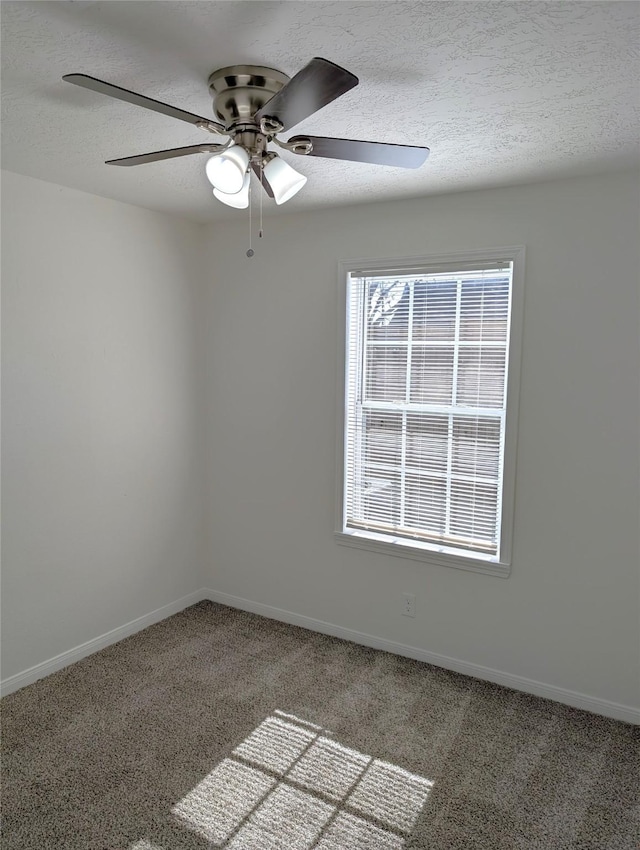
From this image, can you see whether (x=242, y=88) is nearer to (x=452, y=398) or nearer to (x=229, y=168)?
(x=229, y=168)

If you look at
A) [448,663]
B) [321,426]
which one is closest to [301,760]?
[448,663]

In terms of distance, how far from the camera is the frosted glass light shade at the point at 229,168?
1.58 m

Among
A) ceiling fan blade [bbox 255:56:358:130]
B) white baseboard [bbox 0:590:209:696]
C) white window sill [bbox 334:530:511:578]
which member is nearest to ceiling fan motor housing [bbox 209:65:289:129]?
ceiling fan blade [bbox 255:56:358:130]

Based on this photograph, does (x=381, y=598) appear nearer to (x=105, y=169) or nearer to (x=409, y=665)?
(x=409, y=665)

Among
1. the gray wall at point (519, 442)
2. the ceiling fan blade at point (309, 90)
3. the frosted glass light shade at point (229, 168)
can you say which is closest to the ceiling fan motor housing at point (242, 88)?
the frosted glass light shade at point (229, 168)

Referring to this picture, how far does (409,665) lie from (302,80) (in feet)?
9.25

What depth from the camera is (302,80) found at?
1.24 m

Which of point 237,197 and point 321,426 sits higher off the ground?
point 237,197

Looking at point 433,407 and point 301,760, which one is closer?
point 301,760

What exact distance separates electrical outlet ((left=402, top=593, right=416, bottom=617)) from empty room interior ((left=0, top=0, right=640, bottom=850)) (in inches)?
0.5

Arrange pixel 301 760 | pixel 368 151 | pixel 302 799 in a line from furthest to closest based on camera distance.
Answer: pixel 301 760 < pixel 302 799 < pixel 368 151

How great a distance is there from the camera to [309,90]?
1.29 m

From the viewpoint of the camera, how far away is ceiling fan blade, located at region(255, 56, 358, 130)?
3.92 ft

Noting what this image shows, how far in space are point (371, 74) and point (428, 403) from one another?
1.72m
